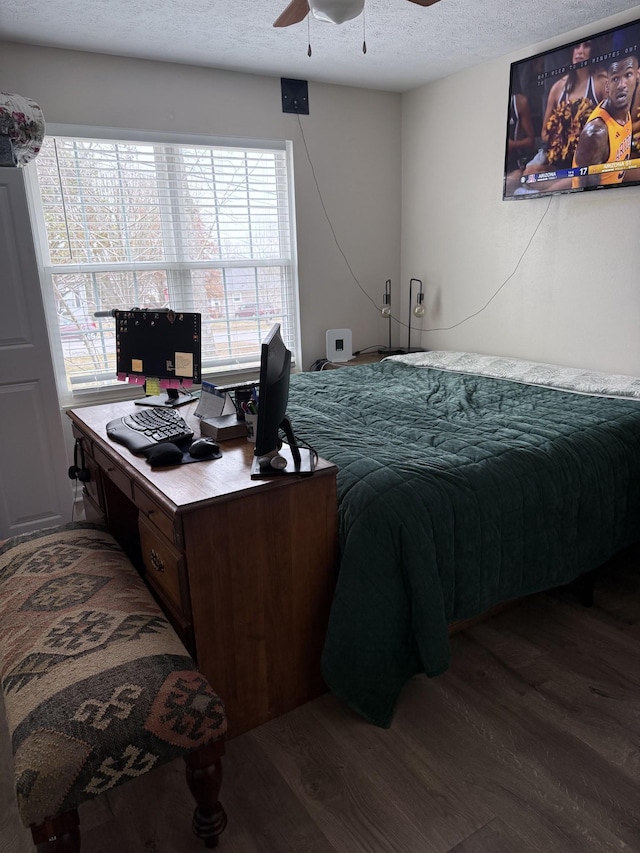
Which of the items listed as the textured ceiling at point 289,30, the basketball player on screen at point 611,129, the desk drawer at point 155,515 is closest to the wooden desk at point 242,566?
the desk drawer at point 155,515

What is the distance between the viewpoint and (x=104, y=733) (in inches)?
44.7

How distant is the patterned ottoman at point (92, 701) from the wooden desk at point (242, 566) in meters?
0.14

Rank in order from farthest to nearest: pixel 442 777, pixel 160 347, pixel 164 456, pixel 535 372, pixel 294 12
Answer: pixel 535 372, pixel 160 347, pixel 294 12, pixel 164 456, pixel 442 777

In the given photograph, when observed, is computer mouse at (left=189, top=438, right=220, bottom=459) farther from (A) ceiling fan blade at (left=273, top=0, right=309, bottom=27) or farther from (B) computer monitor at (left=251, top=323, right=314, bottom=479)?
(A) ceiling fan blade at (left=273, top=0, right=309, bottom=27)

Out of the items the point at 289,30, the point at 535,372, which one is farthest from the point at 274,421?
the point at 289,30

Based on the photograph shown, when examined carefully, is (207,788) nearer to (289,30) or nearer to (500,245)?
(289,30)

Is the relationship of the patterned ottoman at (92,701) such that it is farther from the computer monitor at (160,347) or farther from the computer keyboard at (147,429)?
the computer monitor at (160,347)

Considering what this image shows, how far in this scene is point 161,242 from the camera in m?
3.56

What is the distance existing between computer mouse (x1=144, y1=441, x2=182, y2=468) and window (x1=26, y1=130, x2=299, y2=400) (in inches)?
78.4

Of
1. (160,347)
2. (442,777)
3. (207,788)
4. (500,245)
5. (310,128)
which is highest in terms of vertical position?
(310,128)

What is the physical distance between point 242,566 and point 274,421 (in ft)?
1.33

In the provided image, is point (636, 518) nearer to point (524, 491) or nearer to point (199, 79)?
point (524, 491)

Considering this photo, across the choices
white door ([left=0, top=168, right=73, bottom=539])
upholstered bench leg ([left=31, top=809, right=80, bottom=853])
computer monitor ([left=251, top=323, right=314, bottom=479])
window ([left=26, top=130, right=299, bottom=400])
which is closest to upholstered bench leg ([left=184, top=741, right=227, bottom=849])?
upholstered bench leg ([left=31, top=809, right=80, bottom=853])

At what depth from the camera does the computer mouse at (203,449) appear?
67.9 inches
